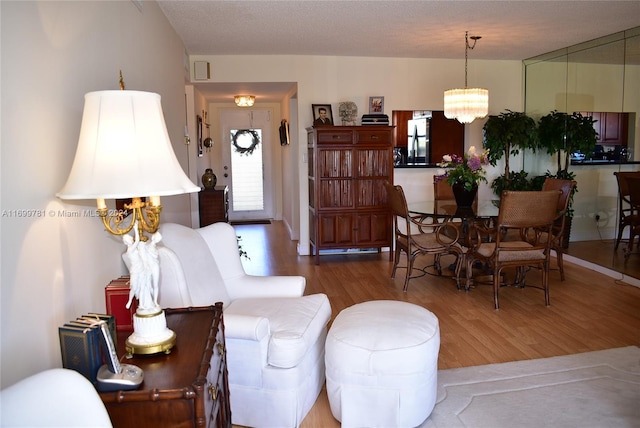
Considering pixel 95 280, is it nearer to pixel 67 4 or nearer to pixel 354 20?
pixel 67 4

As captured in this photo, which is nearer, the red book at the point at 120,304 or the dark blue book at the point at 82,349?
the dark blue book at the point at 82,349

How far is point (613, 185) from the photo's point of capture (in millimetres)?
5309

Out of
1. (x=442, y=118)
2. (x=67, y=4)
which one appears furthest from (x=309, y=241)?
(x=67, y=4)

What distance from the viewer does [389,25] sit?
4.64 metres

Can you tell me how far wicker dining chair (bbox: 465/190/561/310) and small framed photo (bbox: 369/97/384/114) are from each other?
2.43 metres

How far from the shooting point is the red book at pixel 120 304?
1845mm

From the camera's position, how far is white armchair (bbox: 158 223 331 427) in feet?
7.66

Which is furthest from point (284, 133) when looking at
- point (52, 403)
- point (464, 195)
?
point (52, 403)

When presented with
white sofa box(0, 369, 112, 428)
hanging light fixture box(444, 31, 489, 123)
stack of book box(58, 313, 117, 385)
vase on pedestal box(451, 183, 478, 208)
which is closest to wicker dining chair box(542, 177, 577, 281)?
vase on pedestal box(451, 183, 478, 208)

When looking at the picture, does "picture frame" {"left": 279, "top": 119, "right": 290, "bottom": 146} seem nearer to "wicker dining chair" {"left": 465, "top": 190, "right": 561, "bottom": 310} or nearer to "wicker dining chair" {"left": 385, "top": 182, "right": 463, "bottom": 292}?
"wicker dining chair" {"left": 385, "top": 182, "right": 463, "bottom": 292}

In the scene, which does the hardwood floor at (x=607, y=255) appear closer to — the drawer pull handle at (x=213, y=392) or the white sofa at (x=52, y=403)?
the drawer pull handle at (x=213, y=392)

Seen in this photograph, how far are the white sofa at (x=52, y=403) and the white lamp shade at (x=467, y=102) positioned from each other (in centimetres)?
462

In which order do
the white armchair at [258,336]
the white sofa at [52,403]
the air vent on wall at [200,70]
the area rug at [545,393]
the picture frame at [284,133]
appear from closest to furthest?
1. the white sofa at [52,403]
2. the white armchair at [258,336]
3. the area rug at [545,393]
4. the air vent on wall at [200,70]
5. the picture frame at [284,133]

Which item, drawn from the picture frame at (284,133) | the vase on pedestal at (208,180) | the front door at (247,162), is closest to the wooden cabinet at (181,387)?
the vase on pedestal at (208,180)
